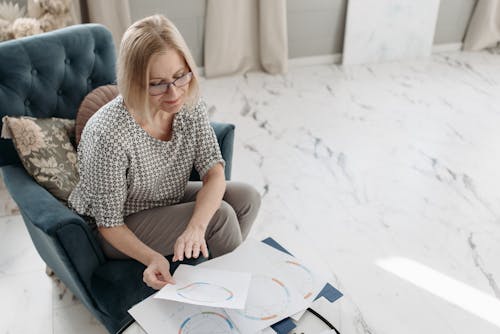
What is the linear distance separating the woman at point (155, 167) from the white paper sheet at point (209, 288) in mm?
58

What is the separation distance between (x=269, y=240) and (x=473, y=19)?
10.5 ft

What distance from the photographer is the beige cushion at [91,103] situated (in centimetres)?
158

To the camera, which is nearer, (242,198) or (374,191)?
(242,198)

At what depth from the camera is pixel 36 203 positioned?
133 centimetres

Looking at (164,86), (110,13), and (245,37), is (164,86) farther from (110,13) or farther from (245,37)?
(245,37)

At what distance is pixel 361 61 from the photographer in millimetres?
3590

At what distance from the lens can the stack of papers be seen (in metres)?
1.04

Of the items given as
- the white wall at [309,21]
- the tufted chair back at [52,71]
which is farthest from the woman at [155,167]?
the white wall at [309,21]

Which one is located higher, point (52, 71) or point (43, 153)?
point (52, 71)

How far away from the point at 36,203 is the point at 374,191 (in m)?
1.50

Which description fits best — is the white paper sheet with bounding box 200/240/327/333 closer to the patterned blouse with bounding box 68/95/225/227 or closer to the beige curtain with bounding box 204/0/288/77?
the patterned blouse with bounding box 68/95/225/227

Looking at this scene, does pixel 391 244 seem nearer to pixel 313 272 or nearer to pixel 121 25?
pixel 313 272

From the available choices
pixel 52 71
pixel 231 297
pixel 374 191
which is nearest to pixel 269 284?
pixel 231 297

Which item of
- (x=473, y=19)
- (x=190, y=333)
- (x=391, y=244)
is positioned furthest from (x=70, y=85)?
(x=473, y=19)
